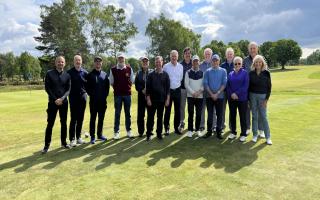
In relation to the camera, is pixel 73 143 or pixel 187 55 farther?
pixel 187 55

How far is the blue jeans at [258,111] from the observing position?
902cm

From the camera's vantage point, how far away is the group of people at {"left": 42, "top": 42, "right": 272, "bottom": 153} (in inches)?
349

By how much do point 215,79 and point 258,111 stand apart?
59.5 inches

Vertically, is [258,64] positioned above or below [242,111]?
above

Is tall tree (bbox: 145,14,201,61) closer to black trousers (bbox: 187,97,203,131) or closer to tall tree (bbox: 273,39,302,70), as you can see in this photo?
tall tree (bbox: 273,39,302,70)

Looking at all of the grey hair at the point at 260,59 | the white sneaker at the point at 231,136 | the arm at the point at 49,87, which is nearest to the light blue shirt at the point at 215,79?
the grey hair at the point at 260,59

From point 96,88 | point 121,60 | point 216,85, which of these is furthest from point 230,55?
point 96,88

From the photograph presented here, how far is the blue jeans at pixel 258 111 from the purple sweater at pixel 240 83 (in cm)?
26

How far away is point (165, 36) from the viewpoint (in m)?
74.2

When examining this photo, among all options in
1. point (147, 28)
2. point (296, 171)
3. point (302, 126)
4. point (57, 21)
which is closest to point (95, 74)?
point (296, 171)

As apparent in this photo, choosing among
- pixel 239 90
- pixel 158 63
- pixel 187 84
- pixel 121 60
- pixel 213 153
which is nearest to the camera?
pixel 213 153

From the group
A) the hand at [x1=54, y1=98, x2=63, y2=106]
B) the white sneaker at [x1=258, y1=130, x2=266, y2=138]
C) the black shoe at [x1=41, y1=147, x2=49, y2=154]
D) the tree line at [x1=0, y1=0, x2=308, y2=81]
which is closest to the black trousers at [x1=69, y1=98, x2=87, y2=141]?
the hand at [x1=54, y1=98, x2=63, y2=106]

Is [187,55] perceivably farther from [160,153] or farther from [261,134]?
[160,153]

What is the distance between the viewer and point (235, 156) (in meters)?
7.70
